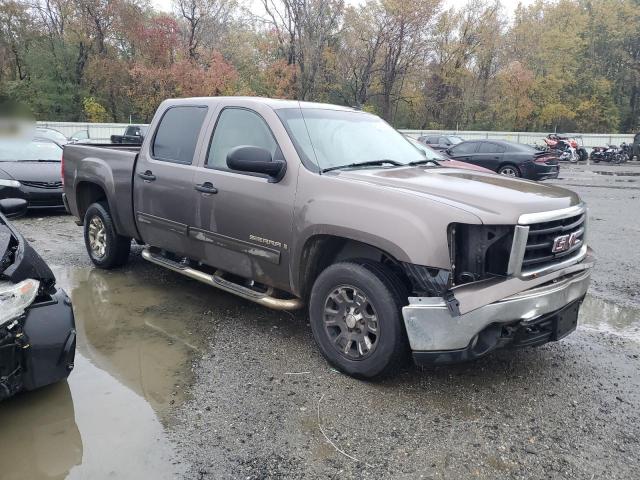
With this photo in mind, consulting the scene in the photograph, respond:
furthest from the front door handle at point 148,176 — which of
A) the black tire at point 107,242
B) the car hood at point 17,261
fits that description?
the car hood at point 17,261

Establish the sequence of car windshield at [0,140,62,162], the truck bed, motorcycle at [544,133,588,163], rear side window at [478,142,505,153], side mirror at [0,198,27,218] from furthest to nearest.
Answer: motorcycle at [544,133,588,163] < rear side window at [478,142,505,153] < car windshield at [0,140,62,162] < the truck bed < side mirror at [0,198,27,218]

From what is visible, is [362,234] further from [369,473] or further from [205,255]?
[205,255]

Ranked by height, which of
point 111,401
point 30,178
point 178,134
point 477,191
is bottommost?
point 111,401

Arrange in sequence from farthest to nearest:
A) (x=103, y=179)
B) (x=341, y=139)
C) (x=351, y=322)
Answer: (x=103, y=179), (x=341, y=139), (x=351, y=322)

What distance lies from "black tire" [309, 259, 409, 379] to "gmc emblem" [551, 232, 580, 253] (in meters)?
1.00

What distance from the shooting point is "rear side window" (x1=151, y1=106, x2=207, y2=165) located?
4801 mm

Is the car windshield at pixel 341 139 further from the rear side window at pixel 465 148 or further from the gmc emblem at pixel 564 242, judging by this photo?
the rear side window at pixel 465 148

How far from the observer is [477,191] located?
3.43 metres

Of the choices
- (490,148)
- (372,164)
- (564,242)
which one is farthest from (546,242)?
(490,148)

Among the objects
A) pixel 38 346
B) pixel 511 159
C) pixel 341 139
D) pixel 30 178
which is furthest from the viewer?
pixel 511 159

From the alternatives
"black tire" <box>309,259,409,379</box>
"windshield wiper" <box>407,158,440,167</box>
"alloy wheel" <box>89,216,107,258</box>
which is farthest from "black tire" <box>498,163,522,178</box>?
"black tire" <box>309,259,409,379</box>

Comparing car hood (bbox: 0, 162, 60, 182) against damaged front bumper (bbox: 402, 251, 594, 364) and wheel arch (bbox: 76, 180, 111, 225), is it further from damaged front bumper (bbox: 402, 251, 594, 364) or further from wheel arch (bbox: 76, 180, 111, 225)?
damaged front bumper (bbox: 402, 251, 594, 364)

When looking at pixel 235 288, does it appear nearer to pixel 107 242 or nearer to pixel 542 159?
pixel 107 242

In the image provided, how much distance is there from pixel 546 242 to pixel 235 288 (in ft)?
7.81
